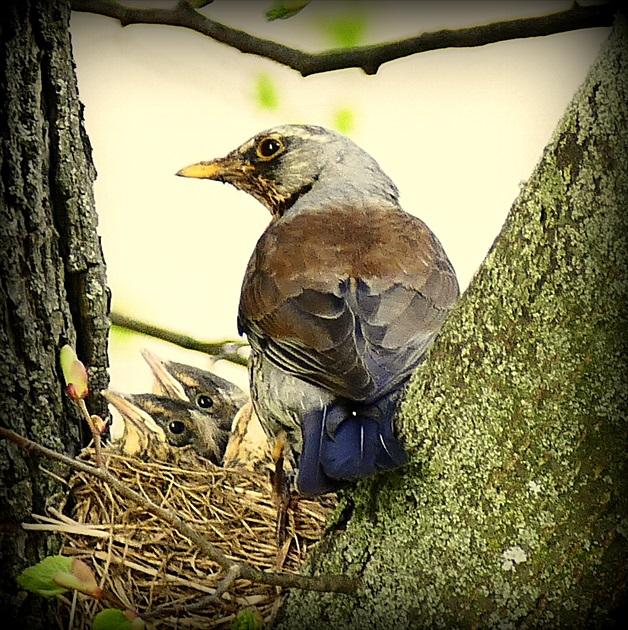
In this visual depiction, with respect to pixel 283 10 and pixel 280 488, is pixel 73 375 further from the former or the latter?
pixel 283 10

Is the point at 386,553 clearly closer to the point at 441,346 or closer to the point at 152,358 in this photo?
the point at 441,346

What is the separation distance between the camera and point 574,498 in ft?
2.47

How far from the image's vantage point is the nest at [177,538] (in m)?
0.92

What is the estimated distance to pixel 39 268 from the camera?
103 cm

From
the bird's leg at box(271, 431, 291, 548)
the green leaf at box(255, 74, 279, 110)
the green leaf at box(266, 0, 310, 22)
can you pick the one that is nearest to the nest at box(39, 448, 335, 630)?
the bird's leg at box(271, 431, 291, 548)

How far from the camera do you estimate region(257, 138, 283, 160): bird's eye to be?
1057 mm

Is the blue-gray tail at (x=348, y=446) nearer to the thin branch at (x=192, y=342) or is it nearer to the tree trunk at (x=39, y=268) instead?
the thin branch at (x=192, y=342)

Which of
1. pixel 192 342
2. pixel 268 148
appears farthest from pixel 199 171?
pixel 192 342

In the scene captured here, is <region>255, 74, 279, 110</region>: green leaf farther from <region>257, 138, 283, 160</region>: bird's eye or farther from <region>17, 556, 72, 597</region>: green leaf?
<region>17, 556, 72, 597</region>: green leaf

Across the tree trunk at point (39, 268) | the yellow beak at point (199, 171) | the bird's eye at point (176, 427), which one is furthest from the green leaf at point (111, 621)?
the yellow beak at point (199, 171)

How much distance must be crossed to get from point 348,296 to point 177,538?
1.13 ft

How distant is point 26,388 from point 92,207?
0.79ft

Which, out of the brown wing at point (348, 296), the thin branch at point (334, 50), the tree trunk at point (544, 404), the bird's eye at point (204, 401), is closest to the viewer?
the tree trunk at point (544, 404)

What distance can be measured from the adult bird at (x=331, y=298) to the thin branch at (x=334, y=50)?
86 millimetres
